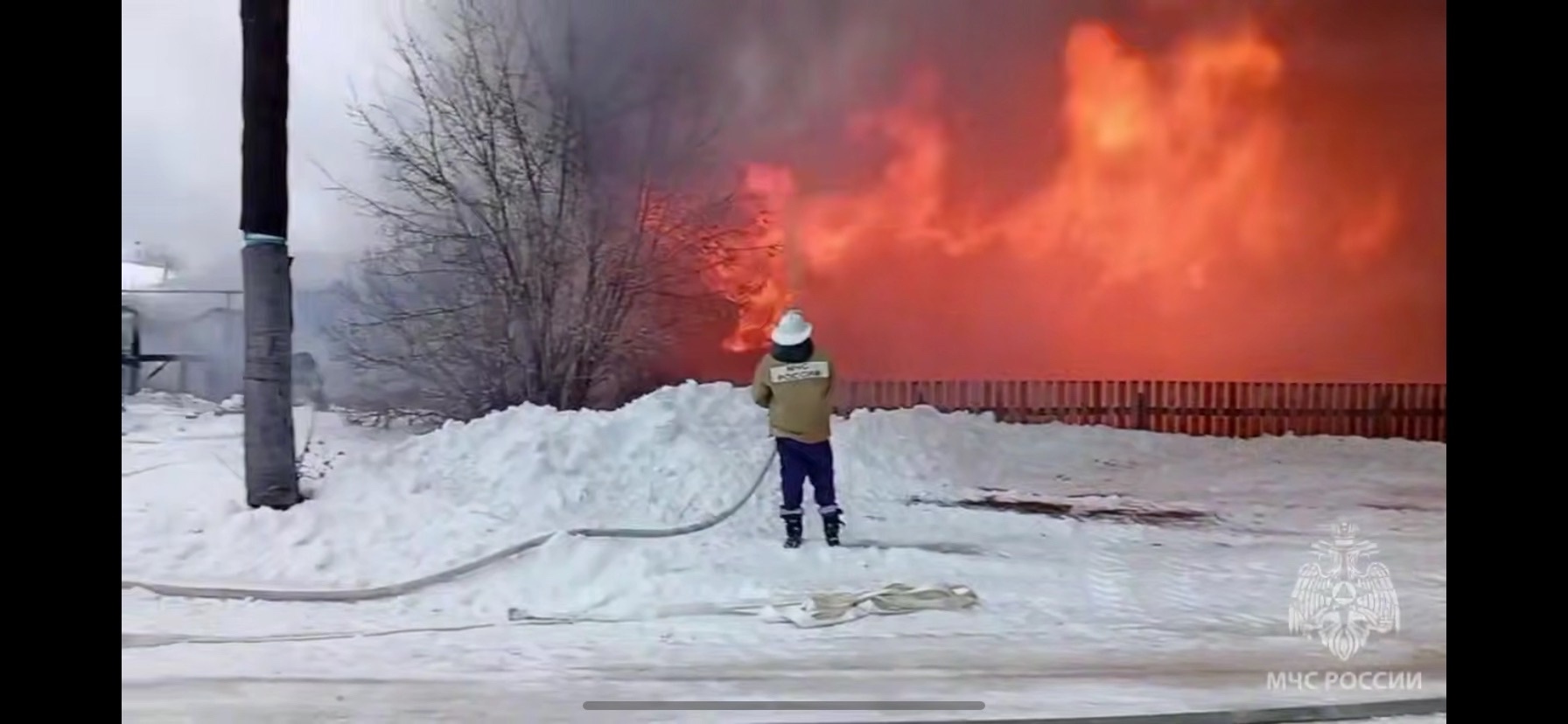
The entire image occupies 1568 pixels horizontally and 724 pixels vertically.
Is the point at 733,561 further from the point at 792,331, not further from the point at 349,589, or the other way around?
the point at 349,589

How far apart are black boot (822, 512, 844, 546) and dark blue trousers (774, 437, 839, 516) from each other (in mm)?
17

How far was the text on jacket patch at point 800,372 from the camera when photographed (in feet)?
15.6

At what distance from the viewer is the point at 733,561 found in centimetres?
454

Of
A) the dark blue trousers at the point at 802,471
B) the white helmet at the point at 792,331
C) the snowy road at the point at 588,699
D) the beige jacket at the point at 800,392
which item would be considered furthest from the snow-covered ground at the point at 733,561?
the white helmet at the point at 792,331

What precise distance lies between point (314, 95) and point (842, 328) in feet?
7.30

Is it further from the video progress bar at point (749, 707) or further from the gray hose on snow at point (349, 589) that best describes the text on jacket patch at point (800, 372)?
the video progress bar at point (749, 707)

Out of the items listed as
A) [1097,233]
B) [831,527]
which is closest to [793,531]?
[831,527]

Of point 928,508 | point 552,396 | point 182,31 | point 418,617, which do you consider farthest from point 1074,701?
point 182,31

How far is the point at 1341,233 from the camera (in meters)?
5.34

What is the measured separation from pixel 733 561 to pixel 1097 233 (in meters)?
2.16

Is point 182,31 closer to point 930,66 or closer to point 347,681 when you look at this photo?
point 347,681

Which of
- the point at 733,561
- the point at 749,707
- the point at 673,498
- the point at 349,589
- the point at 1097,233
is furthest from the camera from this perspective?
the point at 1097,233
